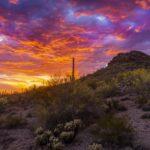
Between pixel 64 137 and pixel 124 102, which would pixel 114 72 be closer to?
pixel 124 102

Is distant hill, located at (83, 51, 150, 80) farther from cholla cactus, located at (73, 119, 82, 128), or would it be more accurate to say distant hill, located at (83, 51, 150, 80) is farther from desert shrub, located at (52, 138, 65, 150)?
desert shrub, located at (52, 138, 65, 150)

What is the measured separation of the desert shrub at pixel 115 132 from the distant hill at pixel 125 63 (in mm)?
21203

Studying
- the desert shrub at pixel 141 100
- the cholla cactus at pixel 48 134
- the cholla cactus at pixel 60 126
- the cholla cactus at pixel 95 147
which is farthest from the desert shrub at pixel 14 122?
the desert shrub at pixel 141 100

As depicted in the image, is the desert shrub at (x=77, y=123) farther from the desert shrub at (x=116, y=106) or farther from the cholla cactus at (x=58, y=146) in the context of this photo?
the desert shrub at (x=116, y=106)

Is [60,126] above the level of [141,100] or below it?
below

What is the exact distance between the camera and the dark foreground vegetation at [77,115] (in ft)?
50.0

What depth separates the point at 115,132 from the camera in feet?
49.4

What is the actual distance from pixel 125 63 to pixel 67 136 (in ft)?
84.6

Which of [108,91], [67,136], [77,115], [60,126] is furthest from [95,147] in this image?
[108,91]

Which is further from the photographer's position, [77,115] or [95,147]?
[77,115]

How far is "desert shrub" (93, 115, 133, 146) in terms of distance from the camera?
14984mm

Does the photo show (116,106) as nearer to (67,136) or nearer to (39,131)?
(67,136)

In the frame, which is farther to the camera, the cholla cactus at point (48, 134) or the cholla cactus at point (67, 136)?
the cholla cactus at point (48, 134)

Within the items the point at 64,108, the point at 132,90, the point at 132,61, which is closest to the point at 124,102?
the point at 132,90
